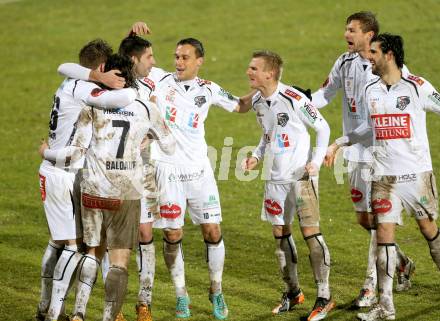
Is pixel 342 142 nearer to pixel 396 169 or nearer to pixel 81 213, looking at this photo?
pixel 396 169

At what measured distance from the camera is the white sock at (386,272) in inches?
403

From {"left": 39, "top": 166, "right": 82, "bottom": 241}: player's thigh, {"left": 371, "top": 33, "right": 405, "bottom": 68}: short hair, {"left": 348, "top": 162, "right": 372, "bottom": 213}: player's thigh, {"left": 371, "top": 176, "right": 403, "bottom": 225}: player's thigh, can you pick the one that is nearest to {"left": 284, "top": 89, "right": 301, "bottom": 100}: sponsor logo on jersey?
{"left": 371, "top": 33, "right": 405, "bottom": 68}: short hair

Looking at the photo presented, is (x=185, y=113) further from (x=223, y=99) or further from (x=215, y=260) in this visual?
(x=215, y=260)

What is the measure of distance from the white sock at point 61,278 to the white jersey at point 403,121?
10.8ft

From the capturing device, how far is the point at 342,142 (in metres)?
10.9

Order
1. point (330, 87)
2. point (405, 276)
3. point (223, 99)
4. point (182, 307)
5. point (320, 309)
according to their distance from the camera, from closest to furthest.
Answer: point (320, 309) < point (182, 307) < point (223, 99) < point (405, 276) < point (330, 87)

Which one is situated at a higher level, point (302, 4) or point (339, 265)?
point (302, 4)

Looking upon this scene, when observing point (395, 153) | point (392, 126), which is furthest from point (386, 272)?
point (392, 126)

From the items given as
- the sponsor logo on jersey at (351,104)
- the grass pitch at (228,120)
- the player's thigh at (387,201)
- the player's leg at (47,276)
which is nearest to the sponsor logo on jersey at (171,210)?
the grass pitch at (228,120)

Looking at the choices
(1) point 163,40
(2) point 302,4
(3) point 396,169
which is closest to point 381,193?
(3) point 396,169

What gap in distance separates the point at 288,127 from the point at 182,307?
2.22 meters

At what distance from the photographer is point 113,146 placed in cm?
945

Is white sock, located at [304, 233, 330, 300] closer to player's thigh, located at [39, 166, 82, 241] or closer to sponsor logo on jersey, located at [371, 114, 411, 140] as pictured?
sponsor logo on jersey, located at [371, 114, 411, 140]

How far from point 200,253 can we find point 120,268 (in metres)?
4.39
